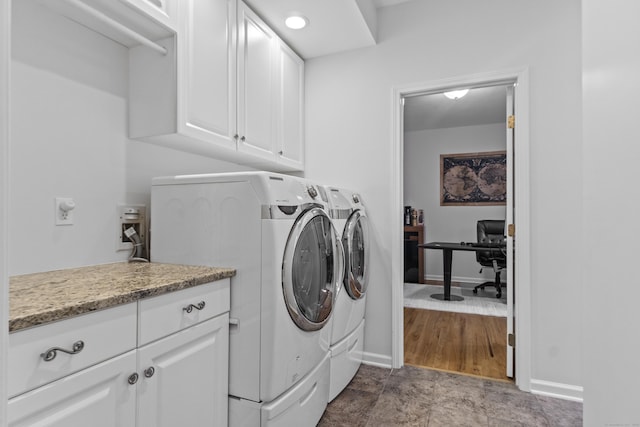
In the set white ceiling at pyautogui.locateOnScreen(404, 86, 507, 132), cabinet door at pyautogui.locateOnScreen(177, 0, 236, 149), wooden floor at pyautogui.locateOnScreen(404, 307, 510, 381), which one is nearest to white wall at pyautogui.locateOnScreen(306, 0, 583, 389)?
wooden floor at pyautogui.locateOnScreen(404, 307, 510, 381)

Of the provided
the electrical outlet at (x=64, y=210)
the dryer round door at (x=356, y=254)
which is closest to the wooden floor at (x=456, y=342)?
the dryer round door at (x=356, y=254)

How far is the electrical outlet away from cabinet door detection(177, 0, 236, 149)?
549mm

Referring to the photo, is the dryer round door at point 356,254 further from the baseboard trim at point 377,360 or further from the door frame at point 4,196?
the door frame at point 4,196

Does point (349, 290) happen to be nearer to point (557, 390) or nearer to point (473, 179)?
point (557, 390)

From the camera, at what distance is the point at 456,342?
290 cm

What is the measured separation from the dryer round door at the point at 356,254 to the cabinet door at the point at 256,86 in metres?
0.72

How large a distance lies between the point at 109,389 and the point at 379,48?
2.57m

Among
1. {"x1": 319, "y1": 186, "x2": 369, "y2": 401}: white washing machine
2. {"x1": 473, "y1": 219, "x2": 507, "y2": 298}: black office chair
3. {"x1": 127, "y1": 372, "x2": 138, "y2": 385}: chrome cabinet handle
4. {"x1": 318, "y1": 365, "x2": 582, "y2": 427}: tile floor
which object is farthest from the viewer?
{"x1": 473, "y1": 219, "x2": 507, "y2": 298}: black office chair

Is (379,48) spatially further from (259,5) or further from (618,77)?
(618,77)

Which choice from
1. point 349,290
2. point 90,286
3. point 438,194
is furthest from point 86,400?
point 438,194

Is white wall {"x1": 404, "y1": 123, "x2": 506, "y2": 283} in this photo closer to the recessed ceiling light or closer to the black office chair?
the black office chair

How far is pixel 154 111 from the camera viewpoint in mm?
1609

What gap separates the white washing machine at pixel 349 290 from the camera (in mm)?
1969

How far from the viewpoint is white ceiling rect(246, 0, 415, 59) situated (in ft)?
6.68
